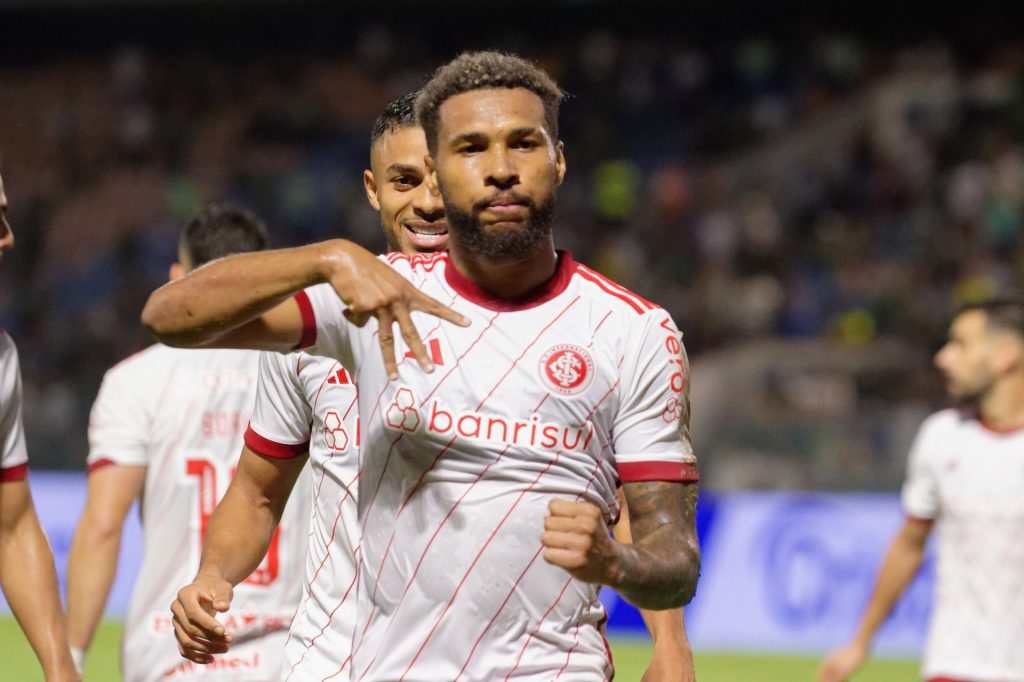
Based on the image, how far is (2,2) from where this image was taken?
22.2m

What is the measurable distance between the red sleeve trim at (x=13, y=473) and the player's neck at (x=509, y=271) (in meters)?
2.18

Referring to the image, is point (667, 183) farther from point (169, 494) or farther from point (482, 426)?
point (482, 426)

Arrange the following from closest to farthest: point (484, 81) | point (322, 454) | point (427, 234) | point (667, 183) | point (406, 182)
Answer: point (484, 81) → point (322, 454) → point (427, 234) → point (406, 182) → point (667, 183)

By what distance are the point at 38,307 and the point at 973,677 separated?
609 inches

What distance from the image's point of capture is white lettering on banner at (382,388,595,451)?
127 inches

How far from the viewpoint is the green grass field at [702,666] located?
10.6m

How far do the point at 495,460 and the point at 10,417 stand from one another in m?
2.32

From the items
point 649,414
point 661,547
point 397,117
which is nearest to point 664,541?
point 661,547

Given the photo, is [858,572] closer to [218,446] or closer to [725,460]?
[725,460]

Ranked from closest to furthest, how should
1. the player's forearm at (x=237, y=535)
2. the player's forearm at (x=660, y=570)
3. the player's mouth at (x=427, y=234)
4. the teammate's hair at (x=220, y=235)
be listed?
the player's forearm at (x=660, y=570), the player's forearm at (x=237, y=535), the player's mouth at (x=427, y=234), the teammate's hair at (x=220, y=235)

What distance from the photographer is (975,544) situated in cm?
631

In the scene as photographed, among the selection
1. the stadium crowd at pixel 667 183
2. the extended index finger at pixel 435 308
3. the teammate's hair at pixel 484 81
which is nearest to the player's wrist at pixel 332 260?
the extended index finger at pixel 435 308

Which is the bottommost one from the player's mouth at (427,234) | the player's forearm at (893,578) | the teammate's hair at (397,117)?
the player's forearm at (893,578)

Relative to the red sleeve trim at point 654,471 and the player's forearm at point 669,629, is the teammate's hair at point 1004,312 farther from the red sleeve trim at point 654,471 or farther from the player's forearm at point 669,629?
the red sleeve trim at point 654,471
